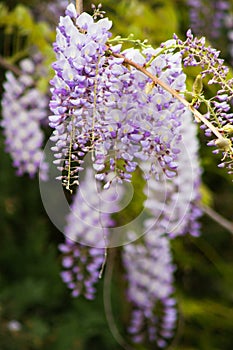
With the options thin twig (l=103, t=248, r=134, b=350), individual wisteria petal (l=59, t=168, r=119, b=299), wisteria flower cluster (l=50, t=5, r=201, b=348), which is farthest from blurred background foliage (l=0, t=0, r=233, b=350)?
wisteria flower cluster (l=50, t=5, r=201, b=348)

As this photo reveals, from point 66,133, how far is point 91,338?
1.37 meters

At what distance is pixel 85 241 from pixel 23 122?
11.9 inches

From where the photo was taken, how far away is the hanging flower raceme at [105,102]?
0.64 m

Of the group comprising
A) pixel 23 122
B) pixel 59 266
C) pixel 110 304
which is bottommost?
pixel 110 304

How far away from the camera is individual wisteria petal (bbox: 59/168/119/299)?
128 cm

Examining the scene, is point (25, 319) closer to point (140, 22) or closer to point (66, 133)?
point (140, 22)

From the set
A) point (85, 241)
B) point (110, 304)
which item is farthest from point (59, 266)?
point (85, 241)

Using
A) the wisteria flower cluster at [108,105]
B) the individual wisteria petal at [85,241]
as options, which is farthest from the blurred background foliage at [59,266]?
the wisteria flower cluster at [108,105]

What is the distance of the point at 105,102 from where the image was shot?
659 mm

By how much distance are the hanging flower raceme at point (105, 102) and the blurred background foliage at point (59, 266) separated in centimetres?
73

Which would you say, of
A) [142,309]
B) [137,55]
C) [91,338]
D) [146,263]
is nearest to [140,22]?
[146,263]

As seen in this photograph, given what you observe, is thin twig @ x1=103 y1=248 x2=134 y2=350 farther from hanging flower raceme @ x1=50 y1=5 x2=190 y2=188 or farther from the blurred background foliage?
hanging flower raceme @ x1=50 y1=5 x2=190 y2=188

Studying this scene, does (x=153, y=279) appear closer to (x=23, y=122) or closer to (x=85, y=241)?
(x=85, y=241)

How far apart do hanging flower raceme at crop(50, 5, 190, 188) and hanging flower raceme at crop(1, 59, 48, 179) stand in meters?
0.67
